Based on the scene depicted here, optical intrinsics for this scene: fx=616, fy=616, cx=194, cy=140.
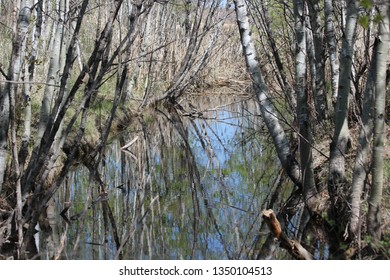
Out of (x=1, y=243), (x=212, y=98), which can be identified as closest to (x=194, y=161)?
(x=1, y=243)

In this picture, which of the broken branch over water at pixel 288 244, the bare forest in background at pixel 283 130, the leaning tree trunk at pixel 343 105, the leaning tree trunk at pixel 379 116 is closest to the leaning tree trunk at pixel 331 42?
the bare forest in background at pixel 283 130

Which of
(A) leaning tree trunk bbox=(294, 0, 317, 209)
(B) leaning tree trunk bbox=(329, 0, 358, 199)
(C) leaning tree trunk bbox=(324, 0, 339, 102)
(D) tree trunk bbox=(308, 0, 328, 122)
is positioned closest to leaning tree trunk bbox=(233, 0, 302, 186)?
(A) leaning tree trunk bbox=(294, 0, 317, 209)

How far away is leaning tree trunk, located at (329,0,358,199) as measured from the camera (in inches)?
190

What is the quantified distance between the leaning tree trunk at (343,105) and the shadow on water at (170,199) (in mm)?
809

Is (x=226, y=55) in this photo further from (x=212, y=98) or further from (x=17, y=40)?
(x=17, y=40)

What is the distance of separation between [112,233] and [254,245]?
4.44ft

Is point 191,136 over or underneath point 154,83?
underneath

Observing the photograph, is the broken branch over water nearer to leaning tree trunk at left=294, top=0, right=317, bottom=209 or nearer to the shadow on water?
the shadow on water

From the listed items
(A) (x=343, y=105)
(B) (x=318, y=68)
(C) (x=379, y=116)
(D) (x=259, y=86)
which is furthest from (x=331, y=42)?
(C) (x=379, y=116)

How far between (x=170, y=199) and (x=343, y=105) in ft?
8.85

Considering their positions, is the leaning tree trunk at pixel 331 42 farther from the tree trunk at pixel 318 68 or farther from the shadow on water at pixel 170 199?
the shadow on water at pixel 170 199

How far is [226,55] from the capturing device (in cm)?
1950

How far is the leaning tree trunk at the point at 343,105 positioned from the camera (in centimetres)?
482
